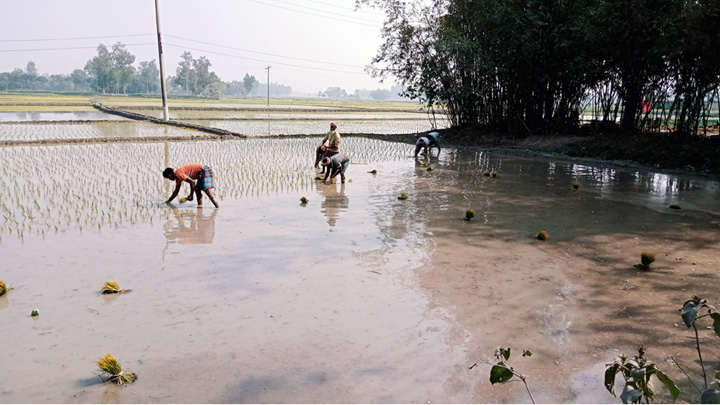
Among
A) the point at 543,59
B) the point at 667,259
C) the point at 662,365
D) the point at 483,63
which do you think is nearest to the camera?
the point at 662,365

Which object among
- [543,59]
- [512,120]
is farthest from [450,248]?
[512,120]

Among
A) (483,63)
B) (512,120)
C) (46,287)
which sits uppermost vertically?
(483,63)

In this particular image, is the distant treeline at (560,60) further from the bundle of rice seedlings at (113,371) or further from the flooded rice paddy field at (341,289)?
the bundle of rice seedlings at (113,371)

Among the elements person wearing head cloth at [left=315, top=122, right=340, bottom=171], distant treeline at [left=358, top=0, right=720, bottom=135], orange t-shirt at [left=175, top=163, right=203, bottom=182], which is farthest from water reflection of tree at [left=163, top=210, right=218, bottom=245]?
distant treeline at [left=358, top=0, right=720, bottom=135]

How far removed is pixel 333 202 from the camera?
935cm

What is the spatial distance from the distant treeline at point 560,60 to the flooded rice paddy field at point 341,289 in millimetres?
4701

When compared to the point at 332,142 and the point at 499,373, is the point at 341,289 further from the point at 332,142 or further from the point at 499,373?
the point at 332,142

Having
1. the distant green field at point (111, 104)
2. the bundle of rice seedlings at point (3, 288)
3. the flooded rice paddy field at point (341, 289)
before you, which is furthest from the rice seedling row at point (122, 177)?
the distant green field at point (111, 104)

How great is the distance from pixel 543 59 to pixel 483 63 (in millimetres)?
2167

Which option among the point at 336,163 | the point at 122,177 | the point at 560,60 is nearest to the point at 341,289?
the point at 336,163

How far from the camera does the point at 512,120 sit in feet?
62.3

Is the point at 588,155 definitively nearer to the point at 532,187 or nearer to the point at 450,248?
the point at 532,187

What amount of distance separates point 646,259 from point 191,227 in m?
5.91

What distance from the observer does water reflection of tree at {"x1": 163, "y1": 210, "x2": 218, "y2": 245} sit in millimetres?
6918
